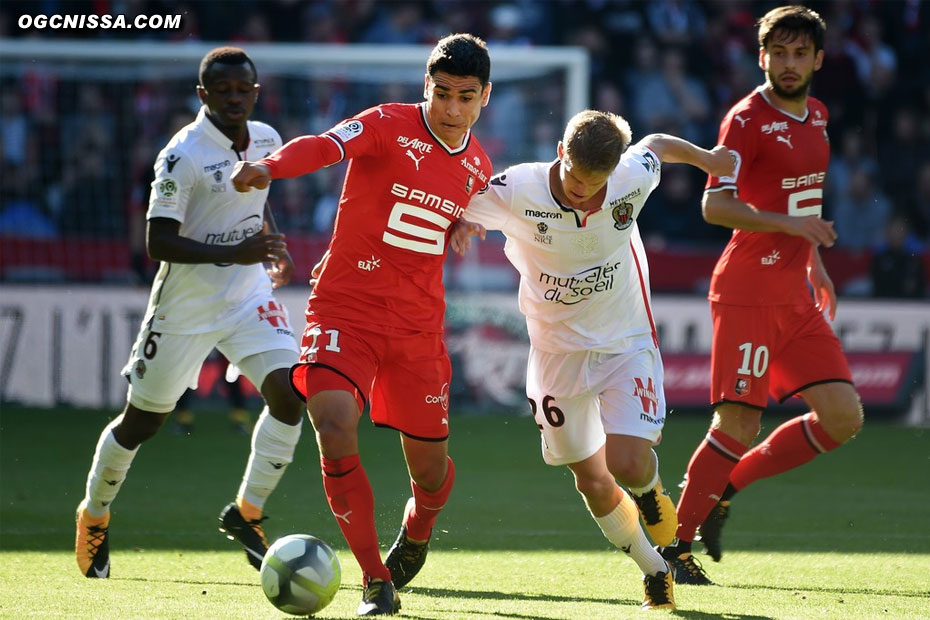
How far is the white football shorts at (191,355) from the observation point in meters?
6.16

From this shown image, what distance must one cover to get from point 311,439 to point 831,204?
6962 millimetres

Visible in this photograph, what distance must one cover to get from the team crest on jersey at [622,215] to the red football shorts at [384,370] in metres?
0.90

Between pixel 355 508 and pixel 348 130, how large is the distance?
1513 millimetres

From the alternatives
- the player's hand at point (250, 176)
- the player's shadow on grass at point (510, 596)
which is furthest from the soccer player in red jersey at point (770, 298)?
the player's hand at point (250, 176)

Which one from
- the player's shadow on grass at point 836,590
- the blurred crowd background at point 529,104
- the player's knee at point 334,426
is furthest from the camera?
the blurred crowd background at point 529,104

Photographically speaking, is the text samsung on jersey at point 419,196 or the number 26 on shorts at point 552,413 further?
the number 26 on shorts at point 552,413

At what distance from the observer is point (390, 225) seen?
5.29 metres

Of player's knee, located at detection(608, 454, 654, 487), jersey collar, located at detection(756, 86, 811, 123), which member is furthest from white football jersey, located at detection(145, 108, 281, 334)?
jersey collar, located at detection(756, 86, 811, 123)

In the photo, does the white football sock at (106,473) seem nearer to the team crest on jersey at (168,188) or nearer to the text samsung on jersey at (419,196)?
the team crest on jersey at (168,188)

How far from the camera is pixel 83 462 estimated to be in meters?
9.73

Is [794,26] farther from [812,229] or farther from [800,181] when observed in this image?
[812,229]

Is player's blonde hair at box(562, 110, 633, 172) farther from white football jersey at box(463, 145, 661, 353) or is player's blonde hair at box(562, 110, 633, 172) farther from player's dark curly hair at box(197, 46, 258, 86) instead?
player's dark curly hair at box(197, 46, 258, 86)

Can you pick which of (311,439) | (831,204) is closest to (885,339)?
(831,204)

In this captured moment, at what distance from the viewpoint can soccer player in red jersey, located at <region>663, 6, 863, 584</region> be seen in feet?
19.8
